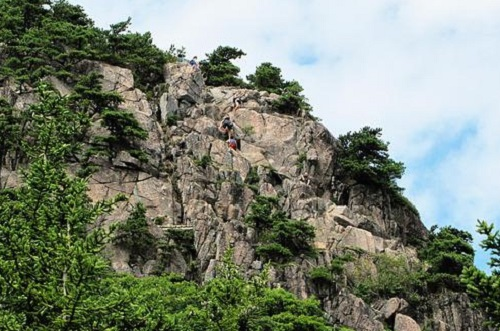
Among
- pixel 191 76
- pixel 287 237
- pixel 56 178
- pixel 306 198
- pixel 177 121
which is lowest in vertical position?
pixel 56 178

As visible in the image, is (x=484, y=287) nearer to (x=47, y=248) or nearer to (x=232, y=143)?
(x=47, y=248)

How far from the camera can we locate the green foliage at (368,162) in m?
45.5

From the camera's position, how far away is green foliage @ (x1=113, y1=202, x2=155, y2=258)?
112 feet

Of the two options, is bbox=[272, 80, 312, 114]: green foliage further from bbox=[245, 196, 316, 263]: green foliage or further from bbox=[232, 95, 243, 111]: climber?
bbox=[245, 196, 316, 263]: green foliage

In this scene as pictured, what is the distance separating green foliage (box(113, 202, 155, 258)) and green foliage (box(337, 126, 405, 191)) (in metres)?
15.6

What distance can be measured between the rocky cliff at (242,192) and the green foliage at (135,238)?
0.30m

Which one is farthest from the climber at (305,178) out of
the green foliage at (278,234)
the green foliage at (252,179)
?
the green foliage at (278,234)

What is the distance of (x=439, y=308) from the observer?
3812 cm

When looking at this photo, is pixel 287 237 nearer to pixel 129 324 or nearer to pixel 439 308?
pixel 439 308

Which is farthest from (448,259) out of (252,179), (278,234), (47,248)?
(47,248)

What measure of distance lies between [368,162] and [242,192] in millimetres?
10003

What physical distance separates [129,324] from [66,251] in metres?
1.62

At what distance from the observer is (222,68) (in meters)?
53.0

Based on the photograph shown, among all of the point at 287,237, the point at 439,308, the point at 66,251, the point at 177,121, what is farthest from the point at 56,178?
the point at 177,121
